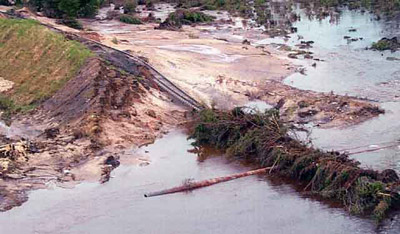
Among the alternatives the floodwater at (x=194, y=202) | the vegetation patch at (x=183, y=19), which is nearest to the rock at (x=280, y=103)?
the floodwater at (x=194, y=202)

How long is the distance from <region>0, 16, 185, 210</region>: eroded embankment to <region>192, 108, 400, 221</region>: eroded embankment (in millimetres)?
3034

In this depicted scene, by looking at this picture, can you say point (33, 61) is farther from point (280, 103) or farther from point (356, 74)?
point (356, 74)

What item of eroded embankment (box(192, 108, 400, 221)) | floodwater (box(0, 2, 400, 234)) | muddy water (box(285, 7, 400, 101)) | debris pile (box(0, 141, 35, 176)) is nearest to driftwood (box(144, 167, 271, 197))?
floodwater (box(0, 2, 400, 234))

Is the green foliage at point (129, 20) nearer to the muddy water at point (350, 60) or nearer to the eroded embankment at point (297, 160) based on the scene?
the muddy water at point (350, 60)

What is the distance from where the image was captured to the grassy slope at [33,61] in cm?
3628

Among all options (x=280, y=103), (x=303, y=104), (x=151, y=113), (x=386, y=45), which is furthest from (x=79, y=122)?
(x=386, y=45)

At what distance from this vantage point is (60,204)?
24.2 metres

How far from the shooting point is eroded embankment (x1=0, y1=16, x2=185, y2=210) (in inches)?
1044

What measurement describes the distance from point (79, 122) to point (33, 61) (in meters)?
10.6

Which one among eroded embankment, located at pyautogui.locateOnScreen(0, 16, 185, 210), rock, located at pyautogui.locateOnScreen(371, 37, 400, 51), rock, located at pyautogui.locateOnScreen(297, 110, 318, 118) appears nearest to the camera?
eroded embankment, located at pyautogui.locateOnScreen(0, 16, 185, 210)

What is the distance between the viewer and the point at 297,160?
24828mm

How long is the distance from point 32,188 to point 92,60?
12.4 metres

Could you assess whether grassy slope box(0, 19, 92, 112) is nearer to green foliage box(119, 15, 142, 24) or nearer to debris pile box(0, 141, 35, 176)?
debris pile box(0, 141, 35, 176)

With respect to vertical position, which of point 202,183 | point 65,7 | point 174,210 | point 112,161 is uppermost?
point 65,7
